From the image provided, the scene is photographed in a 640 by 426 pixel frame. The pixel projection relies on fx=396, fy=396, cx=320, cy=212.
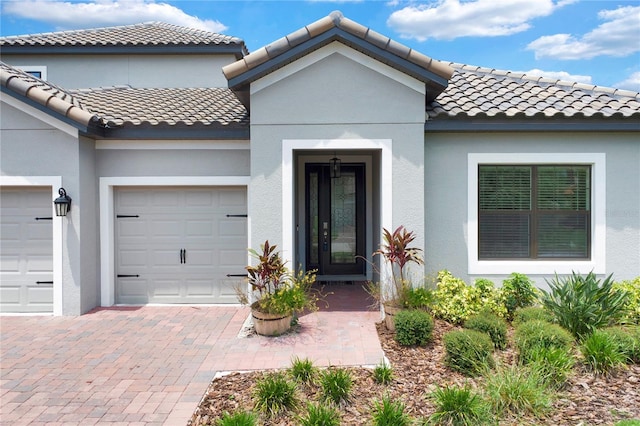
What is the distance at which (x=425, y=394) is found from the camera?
4918 mm

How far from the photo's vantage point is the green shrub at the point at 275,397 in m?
4.49

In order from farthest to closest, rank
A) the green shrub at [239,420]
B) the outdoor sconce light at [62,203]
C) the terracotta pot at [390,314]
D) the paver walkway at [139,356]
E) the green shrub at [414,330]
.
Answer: the outdoor sconce light at [62,203] → the terracotta pot at [390,314] → the green shrub at [414,330] → the paver walkway at [139,356] → the green shrub at [239,420]

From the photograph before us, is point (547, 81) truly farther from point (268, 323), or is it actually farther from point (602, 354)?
point (268, 323)

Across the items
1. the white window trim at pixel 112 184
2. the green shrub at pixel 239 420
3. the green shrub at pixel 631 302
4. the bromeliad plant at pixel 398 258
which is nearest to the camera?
the green shrub at pixel 239 420

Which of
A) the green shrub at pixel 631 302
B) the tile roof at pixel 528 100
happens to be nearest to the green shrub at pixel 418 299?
the green shrub at pixel 631 302

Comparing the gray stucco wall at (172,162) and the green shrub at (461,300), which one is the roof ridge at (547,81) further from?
the gray stucco wall at (172,162)

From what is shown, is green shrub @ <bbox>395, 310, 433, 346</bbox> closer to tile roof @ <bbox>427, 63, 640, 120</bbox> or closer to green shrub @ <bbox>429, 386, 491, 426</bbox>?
green shrub @ <bbox>429, 386, 491, 426</bbox>

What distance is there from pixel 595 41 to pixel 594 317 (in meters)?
23.6

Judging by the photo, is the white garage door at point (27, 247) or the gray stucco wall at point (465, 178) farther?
the white garage door at point (27, 247)

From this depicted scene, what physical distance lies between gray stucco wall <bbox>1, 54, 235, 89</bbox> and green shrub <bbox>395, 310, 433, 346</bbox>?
11.3 meters

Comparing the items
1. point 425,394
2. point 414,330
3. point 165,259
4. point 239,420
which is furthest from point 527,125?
point 165,259

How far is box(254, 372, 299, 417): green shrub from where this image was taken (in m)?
4.49

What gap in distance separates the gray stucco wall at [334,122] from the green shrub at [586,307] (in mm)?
2609

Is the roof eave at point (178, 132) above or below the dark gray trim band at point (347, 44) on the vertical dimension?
below
